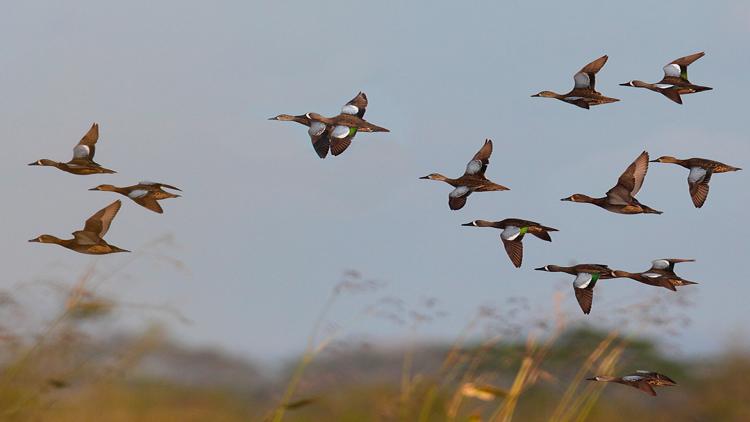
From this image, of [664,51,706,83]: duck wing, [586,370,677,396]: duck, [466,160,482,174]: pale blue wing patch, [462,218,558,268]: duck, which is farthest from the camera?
[664,51,706,83]: duck wing

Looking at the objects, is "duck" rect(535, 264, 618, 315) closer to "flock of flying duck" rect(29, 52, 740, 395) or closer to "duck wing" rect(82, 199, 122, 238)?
"flock of flying duck" rect(29, 52, 740, 395)

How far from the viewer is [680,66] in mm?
5051

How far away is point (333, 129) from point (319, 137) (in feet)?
0.31

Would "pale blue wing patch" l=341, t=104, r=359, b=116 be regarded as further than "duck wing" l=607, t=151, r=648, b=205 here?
Yes

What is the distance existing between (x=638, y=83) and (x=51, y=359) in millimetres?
5028

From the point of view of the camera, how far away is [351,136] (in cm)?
471

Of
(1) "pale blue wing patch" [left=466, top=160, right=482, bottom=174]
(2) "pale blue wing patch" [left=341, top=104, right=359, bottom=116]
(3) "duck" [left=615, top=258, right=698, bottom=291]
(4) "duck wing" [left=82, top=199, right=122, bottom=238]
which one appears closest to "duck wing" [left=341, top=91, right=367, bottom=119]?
(2) "pale blue wing patch" [left=341, top=104, right=359, bottom=116]

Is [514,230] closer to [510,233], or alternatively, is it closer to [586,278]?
[510,233]

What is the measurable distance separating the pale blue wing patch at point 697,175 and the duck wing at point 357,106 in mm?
1643

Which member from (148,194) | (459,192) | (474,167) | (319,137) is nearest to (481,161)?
(474,167)

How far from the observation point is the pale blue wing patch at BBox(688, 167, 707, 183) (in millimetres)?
4836

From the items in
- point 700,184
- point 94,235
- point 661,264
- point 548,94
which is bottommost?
point 94,235

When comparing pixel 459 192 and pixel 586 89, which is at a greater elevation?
pixel 586 89

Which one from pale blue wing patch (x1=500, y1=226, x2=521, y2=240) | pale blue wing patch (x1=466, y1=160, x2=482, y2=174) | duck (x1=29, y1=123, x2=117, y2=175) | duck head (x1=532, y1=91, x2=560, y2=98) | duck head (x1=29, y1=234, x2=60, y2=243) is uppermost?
duck head (x1=532, y1=91, x2=560, y2=98)
